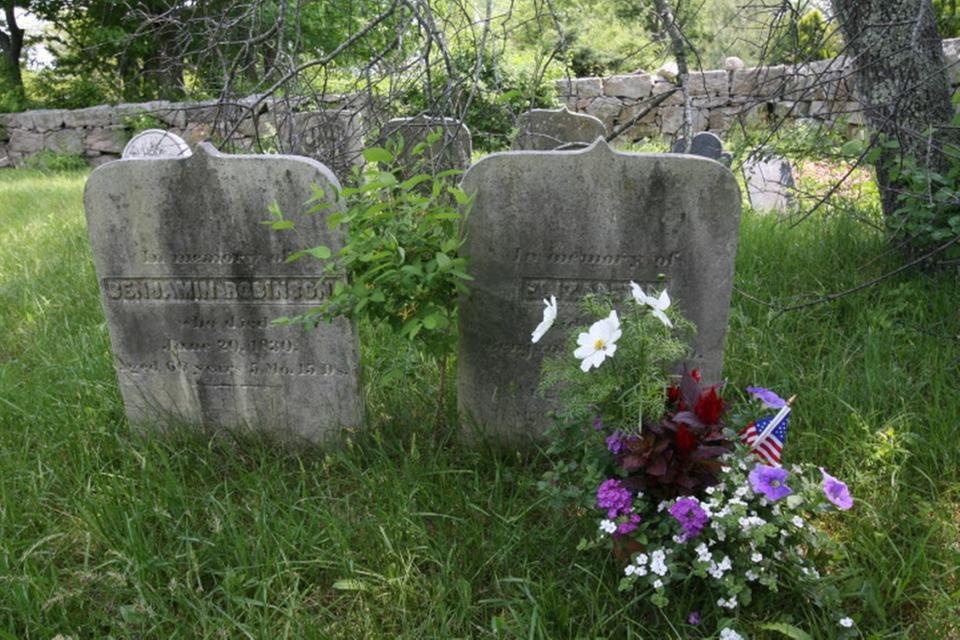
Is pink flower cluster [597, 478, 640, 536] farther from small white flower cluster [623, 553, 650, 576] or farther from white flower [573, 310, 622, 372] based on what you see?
white flower [573, 310, 622, 372]

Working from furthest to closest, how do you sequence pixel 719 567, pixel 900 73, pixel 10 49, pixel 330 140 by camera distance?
pixel 10 49
pixel 330 140
pixel 900 73
pixel 719 567

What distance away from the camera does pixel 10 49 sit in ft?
57.5

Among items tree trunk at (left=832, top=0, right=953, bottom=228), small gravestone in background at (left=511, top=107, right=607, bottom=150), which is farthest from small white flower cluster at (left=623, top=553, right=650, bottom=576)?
small gravestone in background at (left=511, top=107, right=607, bottom=150)

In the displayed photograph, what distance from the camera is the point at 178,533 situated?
7.94 feet

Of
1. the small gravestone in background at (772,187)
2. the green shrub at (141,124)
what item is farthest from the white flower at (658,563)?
the green shrub at (141,124)

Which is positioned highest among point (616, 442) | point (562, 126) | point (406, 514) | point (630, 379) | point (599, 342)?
point (562, 126)

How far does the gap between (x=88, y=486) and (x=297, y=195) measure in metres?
1.30

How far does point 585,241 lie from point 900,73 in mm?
2215

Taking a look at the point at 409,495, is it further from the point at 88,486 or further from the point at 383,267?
the point at 88,486

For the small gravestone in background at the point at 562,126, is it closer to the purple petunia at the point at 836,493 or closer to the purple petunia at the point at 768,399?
the purple petunia at the point at 768,399

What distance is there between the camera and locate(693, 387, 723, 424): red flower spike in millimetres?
1952

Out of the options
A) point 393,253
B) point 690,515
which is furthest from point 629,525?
point 393,253

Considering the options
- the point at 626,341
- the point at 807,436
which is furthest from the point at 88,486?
the point at 807,436

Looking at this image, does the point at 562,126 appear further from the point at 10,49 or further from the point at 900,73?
the point at 10,49
